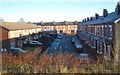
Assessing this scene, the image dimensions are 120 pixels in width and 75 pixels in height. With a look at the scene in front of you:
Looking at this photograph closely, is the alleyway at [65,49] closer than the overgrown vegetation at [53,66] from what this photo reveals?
No

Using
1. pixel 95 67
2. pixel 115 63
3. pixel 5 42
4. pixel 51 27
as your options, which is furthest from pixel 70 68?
pixel 51 27

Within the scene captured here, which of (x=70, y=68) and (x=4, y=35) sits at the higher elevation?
(x=4, y=35)

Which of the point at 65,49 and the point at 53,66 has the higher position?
the point at 65,49

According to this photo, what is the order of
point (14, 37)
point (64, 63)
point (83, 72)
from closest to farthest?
1. point (83, 72)
2. point (64, 63)
3. point (14, 37)

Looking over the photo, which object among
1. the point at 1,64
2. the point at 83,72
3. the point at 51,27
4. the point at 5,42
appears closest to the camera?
the point at 83,72

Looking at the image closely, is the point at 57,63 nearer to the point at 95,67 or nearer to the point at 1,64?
the point at 95,67

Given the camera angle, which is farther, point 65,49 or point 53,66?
point 65,49

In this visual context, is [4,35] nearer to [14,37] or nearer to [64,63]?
[14,37]

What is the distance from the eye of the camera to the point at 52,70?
1706 cm

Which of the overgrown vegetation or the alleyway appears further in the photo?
the alleyway

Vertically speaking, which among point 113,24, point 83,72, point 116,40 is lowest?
point 83,72

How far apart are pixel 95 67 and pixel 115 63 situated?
6.23 ft

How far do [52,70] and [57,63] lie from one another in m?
0.89

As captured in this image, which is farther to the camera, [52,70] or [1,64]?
[1,64]
